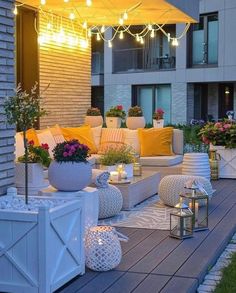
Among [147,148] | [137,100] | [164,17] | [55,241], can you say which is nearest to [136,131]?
[147,148]

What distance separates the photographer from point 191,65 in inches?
826

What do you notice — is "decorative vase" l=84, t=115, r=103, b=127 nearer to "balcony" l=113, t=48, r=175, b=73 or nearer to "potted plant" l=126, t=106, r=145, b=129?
"potted plant" l=126, t=106, r=145, b=129

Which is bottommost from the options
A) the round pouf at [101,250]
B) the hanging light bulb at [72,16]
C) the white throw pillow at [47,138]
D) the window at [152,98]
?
the round pouf at [101,250]

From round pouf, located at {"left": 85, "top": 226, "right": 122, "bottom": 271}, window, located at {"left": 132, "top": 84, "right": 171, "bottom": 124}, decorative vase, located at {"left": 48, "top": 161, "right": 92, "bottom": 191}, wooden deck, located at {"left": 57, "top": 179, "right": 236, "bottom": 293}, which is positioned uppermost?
window, located at {"left": 132, "top": 84, "right": 171, "bottom": 124}

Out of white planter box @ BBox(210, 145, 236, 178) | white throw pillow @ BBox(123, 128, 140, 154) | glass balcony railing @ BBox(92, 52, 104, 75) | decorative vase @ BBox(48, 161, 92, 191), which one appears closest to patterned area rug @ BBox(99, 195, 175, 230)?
decorative vase @ BBox(48, 161, 92, 191)

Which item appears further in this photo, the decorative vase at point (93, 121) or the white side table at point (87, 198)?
the decorative vase at point (93, 121)

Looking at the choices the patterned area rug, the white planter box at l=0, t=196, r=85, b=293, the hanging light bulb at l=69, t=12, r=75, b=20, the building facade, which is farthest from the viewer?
the building facade

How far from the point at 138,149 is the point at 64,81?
1870mm

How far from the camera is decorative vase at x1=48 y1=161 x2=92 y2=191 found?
4.88 m

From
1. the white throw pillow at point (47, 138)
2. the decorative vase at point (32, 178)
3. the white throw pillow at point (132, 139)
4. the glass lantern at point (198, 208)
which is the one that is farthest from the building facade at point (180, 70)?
the decorative vase at point (32, 178)

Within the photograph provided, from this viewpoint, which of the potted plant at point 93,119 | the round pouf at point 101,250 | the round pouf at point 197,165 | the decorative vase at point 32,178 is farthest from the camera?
the potted plant at point 93,119

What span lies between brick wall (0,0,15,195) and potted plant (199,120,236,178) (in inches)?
202

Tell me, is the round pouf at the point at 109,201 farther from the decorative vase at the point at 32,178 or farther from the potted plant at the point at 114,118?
the potted plant at the point at 114,118

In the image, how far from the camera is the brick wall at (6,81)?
4.74 meters
